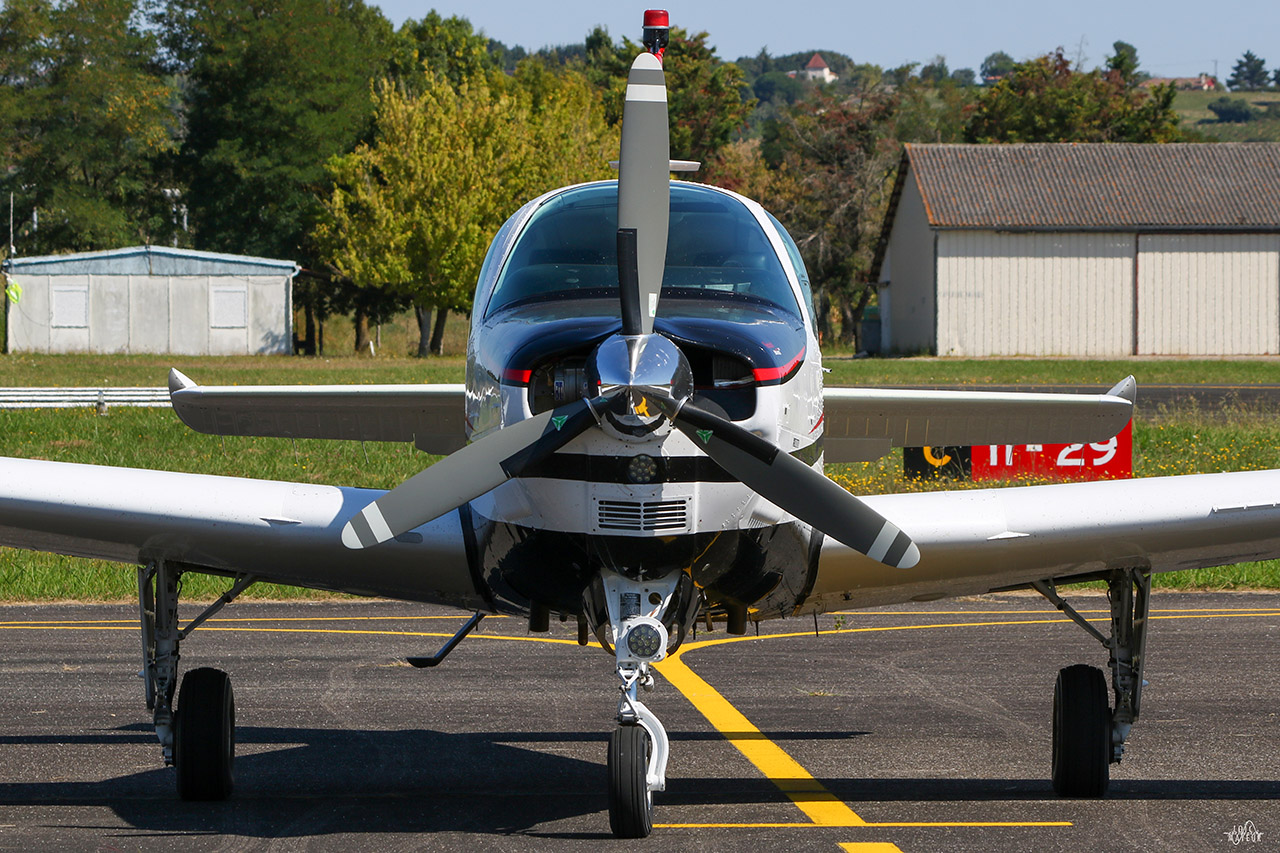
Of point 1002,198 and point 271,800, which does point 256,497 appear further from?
point 1002,198

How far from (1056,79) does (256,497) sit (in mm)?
79249

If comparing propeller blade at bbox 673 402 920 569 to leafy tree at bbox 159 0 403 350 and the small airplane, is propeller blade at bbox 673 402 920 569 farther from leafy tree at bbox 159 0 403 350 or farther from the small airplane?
leafy tree at bbox 159 0 403 350

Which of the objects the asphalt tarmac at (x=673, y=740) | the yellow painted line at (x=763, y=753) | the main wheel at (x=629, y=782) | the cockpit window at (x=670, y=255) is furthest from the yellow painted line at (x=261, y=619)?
the main wheel at (x=629, y=782)

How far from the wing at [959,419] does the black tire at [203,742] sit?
318cm

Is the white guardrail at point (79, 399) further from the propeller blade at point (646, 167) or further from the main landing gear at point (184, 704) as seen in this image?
the propeller blade at point (646, 167)

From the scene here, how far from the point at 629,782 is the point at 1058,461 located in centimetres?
1265

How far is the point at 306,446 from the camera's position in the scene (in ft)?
73.2

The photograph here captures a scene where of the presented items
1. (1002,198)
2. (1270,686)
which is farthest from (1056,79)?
(1270,686)

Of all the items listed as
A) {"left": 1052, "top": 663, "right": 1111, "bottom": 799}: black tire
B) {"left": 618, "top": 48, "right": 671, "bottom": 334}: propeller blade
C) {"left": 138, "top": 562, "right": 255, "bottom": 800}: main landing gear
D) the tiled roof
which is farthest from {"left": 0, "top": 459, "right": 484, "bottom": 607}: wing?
the tiled roof

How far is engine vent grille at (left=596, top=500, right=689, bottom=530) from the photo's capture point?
4973mm

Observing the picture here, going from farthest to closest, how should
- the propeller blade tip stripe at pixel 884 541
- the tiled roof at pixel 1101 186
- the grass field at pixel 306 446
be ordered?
the tiled roof at pixel 1101 186, the grass field at pixel 306 446, the propeller blade tip stripe at pixel 884 541

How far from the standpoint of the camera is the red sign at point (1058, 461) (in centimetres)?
1658

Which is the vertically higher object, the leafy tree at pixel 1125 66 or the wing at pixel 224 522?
the leafy tree at pixel 1125 66

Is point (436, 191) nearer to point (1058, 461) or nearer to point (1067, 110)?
point (1067, 110)
